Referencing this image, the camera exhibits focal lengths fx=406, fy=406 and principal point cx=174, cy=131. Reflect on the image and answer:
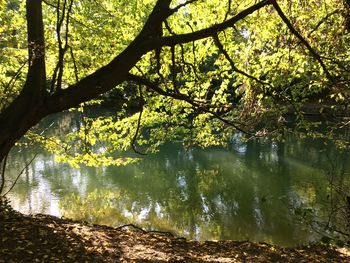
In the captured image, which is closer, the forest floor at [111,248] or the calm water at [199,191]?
the forest floor at [111,248]

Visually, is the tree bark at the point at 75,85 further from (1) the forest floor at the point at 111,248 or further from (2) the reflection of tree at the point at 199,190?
(2) the reflection of tree at the point at 199,190

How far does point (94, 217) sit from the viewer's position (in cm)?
1097

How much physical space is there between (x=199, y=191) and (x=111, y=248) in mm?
8682

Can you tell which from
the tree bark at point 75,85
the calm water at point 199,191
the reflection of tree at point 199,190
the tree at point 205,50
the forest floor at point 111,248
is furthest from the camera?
the reflection of tree at point 199,190

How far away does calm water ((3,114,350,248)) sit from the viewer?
10.5 m

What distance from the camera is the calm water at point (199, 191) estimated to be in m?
10.5

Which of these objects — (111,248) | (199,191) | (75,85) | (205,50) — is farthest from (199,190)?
(75,85)

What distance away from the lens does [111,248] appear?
5.24m

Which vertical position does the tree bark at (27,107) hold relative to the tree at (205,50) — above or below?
below

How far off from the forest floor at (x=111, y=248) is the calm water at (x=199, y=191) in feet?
5.69

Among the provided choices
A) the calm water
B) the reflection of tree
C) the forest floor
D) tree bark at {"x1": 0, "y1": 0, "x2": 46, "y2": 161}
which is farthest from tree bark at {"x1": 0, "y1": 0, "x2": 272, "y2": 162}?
the reflection of tree

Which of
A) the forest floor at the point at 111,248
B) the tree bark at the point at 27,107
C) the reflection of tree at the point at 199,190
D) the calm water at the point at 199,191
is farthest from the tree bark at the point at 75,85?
the reflection of tree at the point at 199,190

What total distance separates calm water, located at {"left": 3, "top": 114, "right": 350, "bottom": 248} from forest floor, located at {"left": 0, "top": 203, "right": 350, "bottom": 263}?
1.73 metres

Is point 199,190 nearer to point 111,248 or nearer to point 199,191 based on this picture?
point 199,191
